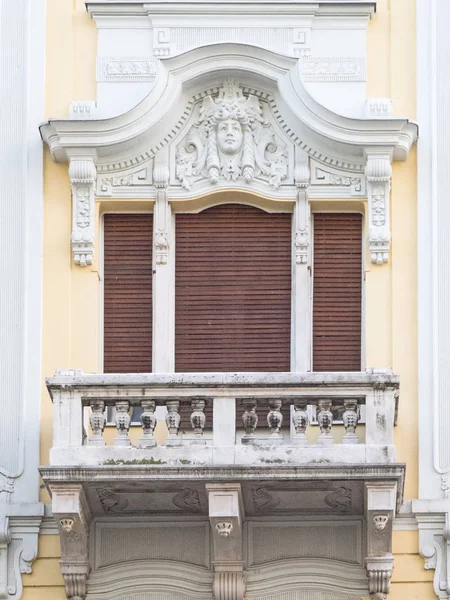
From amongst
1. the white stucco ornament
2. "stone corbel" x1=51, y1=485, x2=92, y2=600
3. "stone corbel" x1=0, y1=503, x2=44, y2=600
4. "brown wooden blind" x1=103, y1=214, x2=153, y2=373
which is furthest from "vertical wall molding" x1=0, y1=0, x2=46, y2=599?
the white stucco ornament

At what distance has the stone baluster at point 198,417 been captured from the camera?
66.6 ft

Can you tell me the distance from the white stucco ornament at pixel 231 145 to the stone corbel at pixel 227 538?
10.4 ft

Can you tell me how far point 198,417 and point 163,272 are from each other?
2068 millimetres

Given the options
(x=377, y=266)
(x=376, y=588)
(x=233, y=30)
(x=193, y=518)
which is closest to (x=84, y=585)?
A: (x=193, y=518)

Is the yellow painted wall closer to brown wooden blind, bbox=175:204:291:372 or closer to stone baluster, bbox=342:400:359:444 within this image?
brown wooden blind, bbox=175:204:291:372

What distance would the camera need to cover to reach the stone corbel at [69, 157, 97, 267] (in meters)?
21.8

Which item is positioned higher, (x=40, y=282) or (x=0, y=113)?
(x=0, y=113)

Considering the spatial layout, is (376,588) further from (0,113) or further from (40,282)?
(0,113)

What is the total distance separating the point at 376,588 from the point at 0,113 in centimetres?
542

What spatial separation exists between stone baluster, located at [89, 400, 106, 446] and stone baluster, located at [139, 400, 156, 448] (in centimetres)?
34

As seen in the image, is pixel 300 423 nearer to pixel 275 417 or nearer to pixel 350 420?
pixel 275 417

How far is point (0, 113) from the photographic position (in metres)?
22.3

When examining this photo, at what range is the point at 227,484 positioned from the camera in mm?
20156

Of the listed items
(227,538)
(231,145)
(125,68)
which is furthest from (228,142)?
(227,538)
